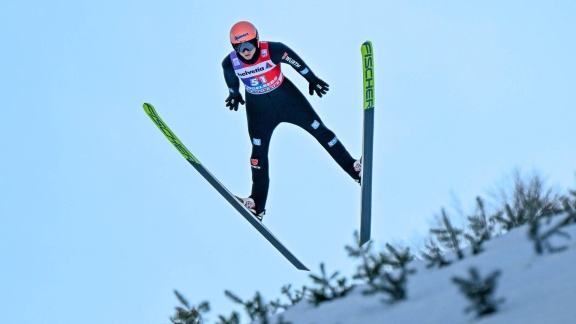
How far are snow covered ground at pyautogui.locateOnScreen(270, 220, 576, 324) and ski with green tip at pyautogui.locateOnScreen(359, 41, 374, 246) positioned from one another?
507cm

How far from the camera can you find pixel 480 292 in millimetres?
2311

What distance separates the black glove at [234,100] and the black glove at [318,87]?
2.85ft

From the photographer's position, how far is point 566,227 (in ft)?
9.90

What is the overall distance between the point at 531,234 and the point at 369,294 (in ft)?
2.10

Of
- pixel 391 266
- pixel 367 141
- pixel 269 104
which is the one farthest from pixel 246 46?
pixel 391 266

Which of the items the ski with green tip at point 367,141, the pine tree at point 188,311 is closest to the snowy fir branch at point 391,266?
the pine tree at point 188,311

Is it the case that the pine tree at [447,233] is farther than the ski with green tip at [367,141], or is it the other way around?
the ski with green tip at [367,141]

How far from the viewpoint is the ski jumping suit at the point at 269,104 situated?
27.6 ft

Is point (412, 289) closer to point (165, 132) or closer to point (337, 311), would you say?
point (337, 311)

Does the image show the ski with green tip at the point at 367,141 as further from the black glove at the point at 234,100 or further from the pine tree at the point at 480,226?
the pine tree at the point at 480,226

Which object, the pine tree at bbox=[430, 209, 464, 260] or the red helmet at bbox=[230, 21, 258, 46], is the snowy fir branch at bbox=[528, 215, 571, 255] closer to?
the pine tree at bbox=[430, 209, 464, 260]

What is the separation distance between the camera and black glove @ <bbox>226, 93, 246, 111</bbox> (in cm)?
880

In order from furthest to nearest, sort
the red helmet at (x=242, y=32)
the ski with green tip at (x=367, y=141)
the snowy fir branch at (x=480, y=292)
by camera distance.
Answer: the ski with green tip at (x=367, y=141) → the red helmet at (x=242, y=32) → the snowy fir branch at (x=480, y=292)

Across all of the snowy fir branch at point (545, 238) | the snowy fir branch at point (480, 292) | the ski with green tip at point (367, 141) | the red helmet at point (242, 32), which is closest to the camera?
the snowy fir branch at point (480, 292)
